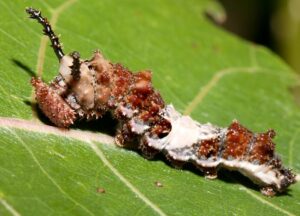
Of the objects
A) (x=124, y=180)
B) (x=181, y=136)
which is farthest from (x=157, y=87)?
(x=124, y=180)

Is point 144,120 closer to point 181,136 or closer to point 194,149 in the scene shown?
point 181,136

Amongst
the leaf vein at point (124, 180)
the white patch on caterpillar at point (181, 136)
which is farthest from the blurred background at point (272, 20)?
A: the leaf vein at point (124, 180)

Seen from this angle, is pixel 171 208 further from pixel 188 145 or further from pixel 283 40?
pixel 283 40

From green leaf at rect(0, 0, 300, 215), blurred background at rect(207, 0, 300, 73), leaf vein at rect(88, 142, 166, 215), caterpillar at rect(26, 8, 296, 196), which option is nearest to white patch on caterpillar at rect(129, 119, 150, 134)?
caterpillar at rect(26, 8, 296, 196)

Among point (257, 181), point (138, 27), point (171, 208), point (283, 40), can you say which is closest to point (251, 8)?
point (283, 40)

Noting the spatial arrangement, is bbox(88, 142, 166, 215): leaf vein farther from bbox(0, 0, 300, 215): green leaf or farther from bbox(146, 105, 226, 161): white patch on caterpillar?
bbox(146, 105, 226, 161): white patch on caterpillar

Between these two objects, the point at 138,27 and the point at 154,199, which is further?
the point at 138,27

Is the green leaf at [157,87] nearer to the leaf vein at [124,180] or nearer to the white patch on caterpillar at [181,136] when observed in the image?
the leaf vein at [124,180]
